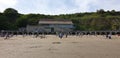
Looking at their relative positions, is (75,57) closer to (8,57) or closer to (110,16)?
(8,57)

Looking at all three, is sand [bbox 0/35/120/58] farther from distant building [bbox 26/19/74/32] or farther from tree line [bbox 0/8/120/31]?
tree line [bbox 0/8/120/31]

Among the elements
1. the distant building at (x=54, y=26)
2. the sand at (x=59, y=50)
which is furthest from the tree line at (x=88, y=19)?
the sand at (x=59, y=50)

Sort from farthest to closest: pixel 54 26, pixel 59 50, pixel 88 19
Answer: pixel 88 19
pixel 54 26
pixel 59 50

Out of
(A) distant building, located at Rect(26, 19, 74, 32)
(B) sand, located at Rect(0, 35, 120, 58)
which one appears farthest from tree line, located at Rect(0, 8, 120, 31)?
(B) sand, located at Rect(0, 35, 120, 58)

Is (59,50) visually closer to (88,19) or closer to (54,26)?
(54,26)

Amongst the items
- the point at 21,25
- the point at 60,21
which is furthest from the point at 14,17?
the point at 60,21

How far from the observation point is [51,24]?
344ft

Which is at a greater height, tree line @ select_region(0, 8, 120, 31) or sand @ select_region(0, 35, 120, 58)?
tree line @ select_region(0, 8, 120, 31)

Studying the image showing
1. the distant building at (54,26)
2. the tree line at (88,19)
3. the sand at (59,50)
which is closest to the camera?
the sand at (59,50)

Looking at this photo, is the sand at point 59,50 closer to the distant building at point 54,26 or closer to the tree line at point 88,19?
the distant building at point 54,26

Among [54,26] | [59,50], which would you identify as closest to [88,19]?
[54,26]

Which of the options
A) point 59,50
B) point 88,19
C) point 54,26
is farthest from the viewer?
point 88,19

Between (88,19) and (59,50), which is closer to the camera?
(59,50)

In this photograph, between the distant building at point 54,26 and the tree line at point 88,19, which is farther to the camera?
the tree line at point 88,19
